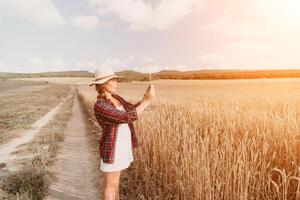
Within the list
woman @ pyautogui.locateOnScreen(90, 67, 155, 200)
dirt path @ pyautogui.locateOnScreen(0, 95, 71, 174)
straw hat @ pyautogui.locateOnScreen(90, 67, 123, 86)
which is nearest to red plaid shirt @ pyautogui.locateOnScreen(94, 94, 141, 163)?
woman @ pyautogui.locateOnScreen(90, 67, 155, 200)

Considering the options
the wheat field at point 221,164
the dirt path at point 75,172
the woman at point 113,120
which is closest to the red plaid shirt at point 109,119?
the woman at point 113,120

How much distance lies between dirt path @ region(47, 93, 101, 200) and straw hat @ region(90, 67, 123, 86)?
8.43 ft

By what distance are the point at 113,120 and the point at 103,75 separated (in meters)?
0.49

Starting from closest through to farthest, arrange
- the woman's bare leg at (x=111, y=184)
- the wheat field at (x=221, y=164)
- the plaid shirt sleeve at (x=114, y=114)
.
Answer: the wheat field at (x=221, y=164) → the plaid shirt sleeve at (x=114, y=114) → the woman's bare leg at (x=111, y=184)

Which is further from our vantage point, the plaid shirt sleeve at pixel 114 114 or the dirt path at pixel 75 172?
the dirt path at pixel 75 172

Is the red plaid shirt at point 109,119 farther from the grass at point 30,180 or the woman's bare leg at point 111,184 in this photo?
the grass at point 30,180

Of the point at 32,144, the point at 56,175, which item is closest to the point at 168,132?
the point at 56,175

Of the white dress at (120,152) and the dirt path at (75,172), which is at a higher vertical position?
the white dress at (120,152)

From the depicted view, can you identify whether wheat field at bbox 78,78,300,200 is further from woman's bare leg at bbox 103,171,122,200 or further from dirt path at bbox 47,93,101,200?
dirt path at bbox 47,93,101,200

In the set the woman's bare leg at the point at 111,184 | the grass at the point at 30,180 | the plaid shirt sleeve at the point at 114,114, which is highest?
the plaid shirt sleeve at the point at 114,114

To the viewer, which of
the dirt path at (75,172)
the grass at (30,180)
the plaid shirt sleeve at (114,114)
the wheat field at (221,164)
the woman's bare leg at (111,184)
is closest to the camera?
the wheat field at (221,164)

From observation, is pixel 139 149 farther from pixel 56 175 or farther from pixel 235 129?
pixel 56 175

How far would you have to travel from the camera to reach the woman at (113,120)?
4012 mm

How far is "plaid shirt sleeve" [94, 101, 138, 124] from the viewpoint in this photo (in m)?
4.00
